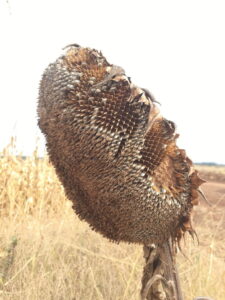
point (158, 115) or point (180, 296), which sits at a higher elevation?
point (158, 115)

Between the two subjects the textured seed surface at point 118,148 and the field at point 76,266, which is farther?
the field at point 76,266

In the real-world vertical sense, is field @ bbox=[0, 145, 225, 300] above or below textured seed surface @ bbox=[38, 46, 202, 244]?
below

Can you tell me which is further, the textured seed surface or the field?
the field

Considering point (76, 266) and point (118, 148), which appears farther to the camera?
point (76, 266)

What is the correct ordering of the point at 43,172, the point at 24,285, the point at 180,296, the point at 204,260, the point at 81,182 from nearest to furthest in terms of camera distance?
the point at 81,182
the point at 180,296
the point at 24,285
the point at 204,260
the point at 43,172

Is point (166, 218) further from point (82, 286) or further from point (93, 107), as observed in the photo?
point (82, 286)

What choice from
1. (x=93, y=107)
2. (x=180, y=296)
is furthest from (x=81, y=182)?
(x=180, y=296)

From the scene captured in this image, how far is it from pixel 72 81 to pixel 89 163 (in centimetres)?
32

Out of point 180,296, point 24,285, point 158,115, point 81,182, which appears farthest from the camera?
point 24,285

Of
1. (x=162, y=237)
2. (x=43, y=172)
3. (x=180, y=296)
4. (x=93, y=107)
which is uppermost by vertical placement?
(x=93, y=107)

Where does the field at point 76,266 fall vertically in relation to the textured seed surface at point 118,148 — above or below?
below

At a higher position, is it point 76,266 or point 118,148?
point 118,148

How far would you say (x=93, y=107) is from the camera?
73.3 inches

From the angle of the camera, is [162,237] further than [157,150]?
Yes
